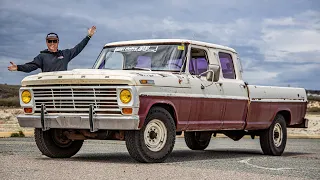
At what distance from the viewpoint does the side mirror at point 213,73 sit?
38.5 feet

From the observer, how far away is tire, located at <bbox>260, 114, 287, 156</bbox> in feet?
47.2

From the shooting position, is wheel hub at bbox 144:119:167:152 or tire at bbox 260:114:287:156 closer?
wheel hub at bbox 144:119:167:152

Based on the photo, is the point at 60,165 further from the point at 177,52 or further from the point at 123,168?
the point at 177,52

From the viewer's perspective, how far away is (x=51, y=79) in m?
10.9

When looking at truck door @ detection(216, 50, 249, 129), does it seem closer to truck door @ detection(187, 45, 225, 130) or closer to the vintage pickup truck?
the vintage pickup truck

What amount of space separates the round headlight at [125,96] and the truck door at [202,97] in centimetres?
168

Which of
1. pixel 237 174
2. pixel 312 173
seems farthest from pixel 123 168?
pixel 312 173

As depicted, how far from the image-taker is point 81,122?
34.2 feet

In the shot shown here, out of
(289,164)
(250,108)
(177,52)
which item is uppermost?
(177,52)

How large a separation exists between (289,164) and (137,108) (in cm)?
312

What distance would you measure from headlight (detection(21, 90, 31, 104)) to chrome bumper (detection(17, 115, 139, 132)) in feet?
0.98

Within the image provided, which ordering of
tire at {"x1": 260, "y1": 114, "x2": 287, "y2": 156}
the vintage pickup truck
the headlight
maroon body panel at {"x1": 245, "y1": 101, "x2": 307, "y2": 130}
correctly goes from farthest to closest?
tire at {"x1": 260, "y1": 114, "x2": 287, "y2": 156} → maroon body panel at {"x1": 245, "y1": 101, "x2": 307, "y2": 130} → the headlight → the vintage pickup truck

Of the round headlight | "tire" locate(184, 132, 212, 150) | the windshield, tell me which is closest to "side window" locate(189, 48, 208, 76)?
the windshield

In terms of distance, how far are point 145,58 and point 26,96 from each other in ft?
7.32
